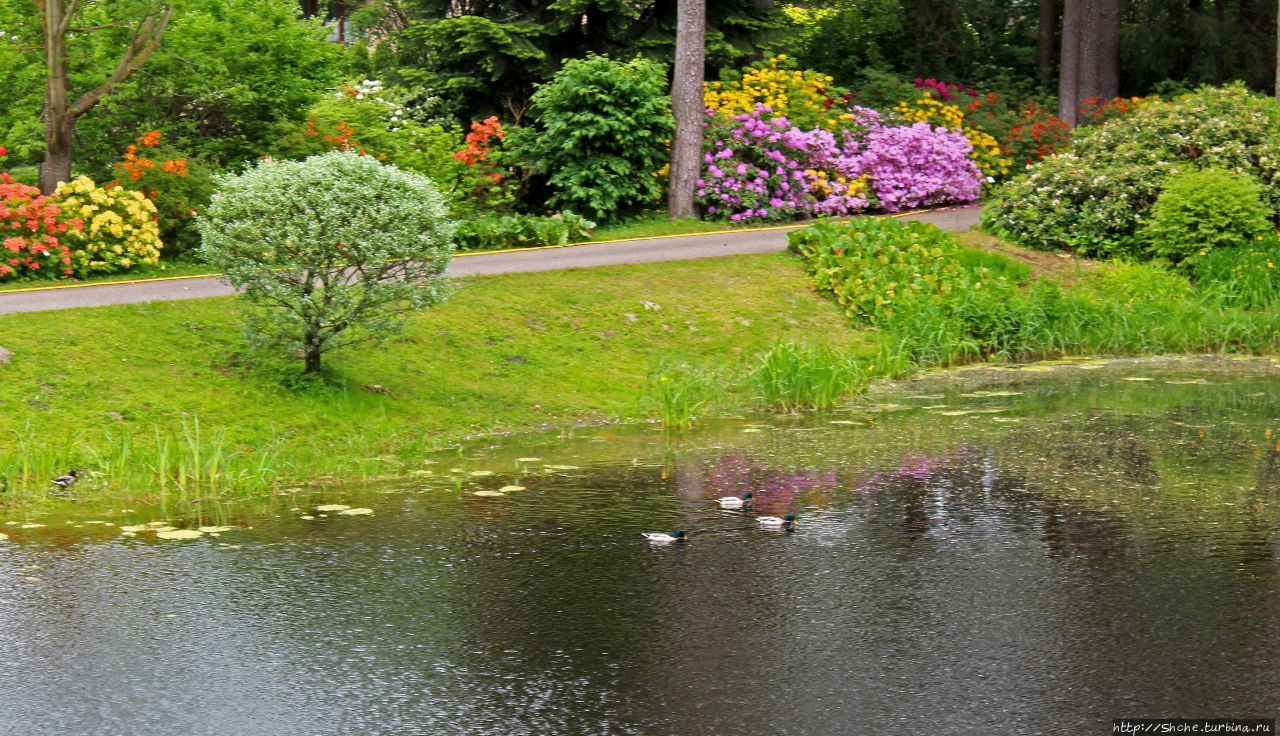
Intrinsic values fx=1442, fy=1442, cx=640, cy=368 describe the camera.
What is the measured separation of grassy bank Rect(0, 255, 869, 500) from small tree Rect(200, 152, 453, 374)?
2.58 ft

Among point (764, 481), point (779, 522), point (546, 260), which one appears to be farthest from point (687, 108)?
point (779, 522)

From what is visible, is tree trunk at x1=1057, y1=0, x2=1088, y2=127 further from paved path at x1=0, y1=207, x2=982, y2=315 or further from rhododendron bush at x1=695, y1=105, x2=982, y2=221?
paved path at x1=0, y1=207, x2=982, y2=315

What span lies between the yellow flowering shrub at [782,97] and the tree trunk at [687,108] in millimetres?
1744

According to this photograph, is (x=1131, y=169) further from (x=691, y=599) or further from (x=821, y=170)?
(x=691, y=599)

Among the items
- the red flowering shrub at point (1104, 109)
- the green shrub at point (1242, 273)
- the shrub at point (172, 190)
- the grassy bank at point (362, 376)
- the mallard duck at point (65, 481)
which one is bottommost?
the mallard duck at point (65, 481)

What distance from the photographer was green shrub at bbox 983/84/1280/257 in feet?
71.4

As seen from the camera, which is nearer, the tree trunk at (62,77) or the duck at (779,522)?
the duck at (779,522)

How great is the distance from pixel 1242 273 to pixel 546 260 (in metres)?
9.58

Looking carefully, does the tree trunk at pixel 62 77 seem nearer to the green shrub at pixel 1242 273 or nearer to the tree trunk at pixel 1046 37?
the green shrub at pixel 1242 273

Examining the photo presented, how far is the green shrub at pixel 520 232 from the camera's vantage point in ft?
69.3

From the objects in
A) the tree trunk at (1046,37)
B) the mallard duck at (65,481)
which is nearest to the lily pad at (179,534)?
the mallard duck at (65,481)

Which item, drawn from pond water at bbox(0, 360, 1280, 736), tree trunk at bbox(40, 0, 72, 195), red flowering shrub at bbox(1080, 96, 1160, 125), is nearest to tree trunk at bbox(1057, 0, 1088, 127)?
red flowering shrub at bbox(1080, 96, 1160, 125)

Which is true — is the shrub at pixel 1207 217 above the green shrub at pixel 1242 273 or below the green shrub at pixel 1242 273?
above

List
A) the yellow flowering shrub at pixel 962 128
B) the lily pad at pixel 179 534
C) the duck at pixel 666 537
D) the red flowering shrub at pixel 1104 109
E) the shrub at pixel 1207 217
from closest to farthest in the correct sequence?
the duck at pixel 666 537 → the lily pad at pixel 179 534 → the shrub at pixel 1207 217 → the yellow flowering shrub at pixel 962 128 → the red flowering shrub at pixel 1104 109
